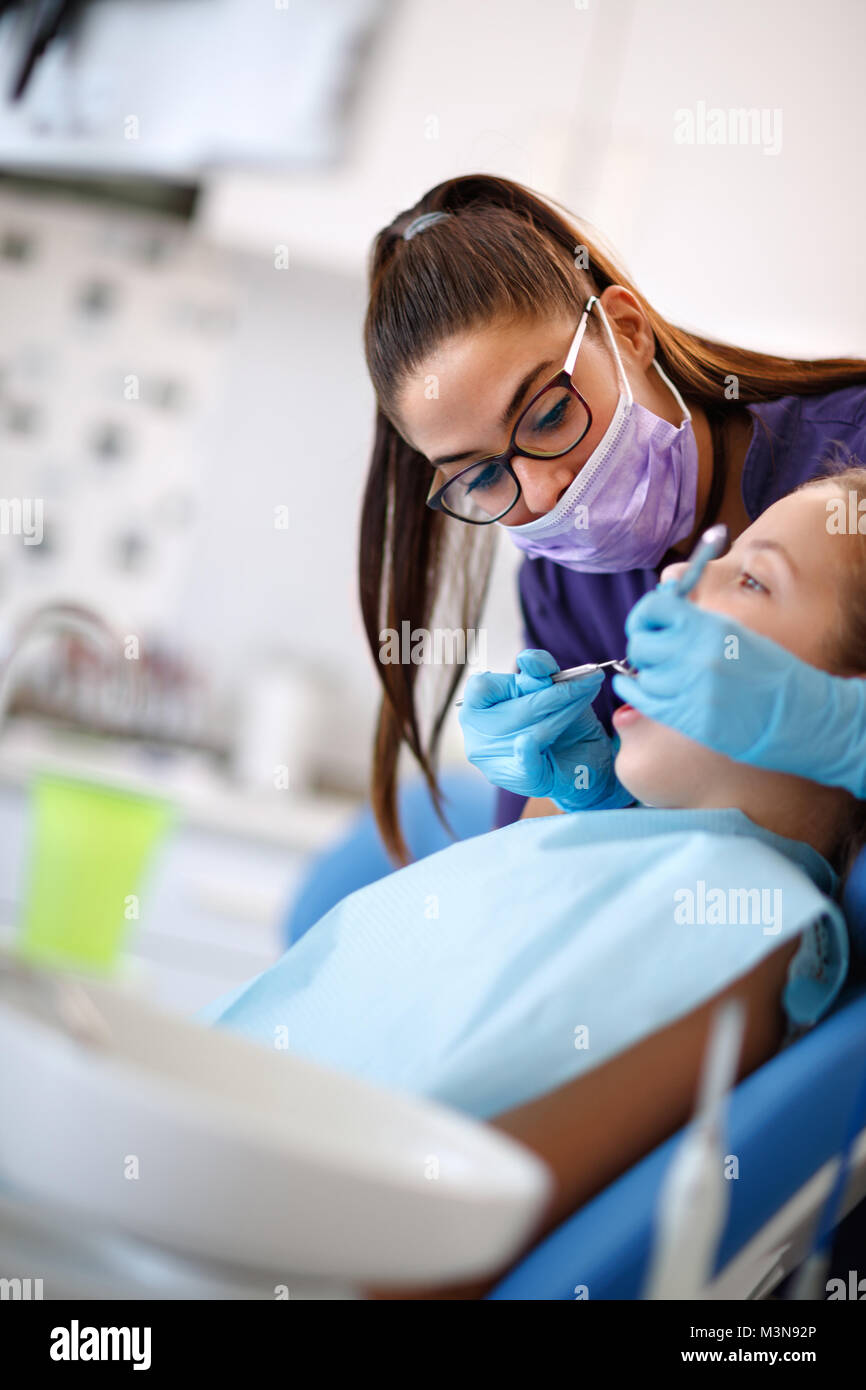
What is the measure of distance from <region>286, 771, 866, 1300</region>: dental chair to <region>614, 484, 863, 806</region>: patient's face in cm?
13

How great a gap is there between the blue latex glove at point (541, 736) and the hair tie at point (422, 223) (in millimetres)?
384

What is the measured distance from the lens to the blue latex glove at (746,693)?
0.71 meters

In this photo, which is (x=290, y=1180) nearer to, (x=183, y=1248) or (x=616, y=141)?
(x=183, y=1248)

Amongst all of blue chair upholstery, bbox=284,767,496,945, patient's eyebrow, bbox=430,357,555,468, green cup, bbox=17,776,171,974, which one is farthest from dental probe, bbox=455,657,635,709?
green cup, bbox=17,776,171,974

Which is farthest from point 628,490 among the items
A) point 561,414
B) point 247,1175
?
point 247,1175

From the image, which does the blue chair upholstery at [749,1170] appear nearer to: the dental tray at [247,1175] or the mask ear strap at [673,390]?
the dental tray at [247,1175]

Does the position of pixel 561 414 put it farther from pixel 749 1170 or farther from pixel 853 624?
pixel 749 1170

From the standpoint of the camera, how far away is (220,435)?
2.86 metres

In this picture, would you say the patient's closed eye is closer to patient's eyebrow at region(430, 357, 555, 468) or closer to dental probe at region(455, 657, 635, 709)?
dental probe at region(455, 657, 635, 709)

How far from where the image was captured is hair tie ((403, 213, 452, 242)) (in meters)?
0.99

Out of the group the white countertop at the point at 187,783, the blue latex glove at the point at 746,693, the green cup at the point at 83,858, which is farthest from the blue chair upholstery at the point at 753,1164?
the white countertop at the point at 187,783

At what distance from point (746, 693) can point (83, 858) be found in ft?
3.44
